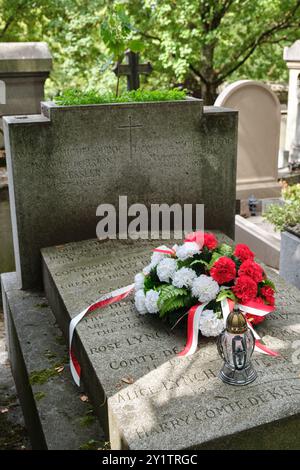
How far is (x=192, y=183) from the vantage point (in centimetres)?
579

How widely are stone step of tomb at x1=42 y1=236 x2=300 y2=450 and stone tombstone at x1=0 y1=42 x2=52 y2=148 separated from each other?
136 inches

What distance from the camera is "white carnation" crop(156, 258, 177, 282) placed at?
393 centimetres

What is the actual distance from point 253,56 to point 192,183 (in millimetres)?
12187

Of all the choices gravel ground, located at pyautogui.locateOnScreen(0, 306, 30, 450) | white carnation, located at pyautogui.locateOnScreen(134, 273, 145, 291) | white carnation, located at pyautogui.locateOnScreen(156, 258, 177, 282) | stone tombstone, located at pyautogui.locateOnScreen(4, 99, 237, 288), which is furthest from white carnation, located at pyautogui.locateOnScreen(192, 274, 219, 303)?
stone tombstone, located at pyautogui.locateOnScreen(4, 99, 237, 288)

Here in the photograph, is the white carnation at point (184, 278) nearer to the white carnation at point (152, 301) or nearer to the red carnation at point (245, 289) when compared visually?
the white carnation at point (152, 301)

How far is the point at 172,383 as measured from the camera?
128 inches

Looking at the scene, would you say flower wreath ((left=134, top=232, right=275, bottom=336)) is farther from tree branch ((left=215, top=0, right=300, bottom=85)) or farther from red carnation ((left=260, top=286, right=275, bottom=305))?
tree branch ((left=215, top=0, right=300, bottom=85))

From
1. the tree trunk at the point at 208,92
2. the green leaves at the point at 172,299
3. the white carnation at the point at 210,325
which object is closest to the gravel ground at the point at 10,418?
the green leaves at the point at 172,299

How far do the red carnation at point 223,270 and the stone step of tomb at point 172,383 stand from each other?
0.43 metres

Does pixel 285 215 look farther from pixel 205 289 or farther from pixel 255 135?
pixel 205 289

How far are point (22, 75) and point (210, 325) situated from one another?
478 cm

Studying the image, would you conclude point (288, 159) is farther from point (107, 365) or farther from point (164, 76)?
point (107, 365)

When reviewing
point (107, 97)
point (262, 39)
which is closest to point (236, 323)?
point (107, 97)

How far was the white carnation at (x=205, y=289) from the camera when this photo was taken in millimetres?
3719
